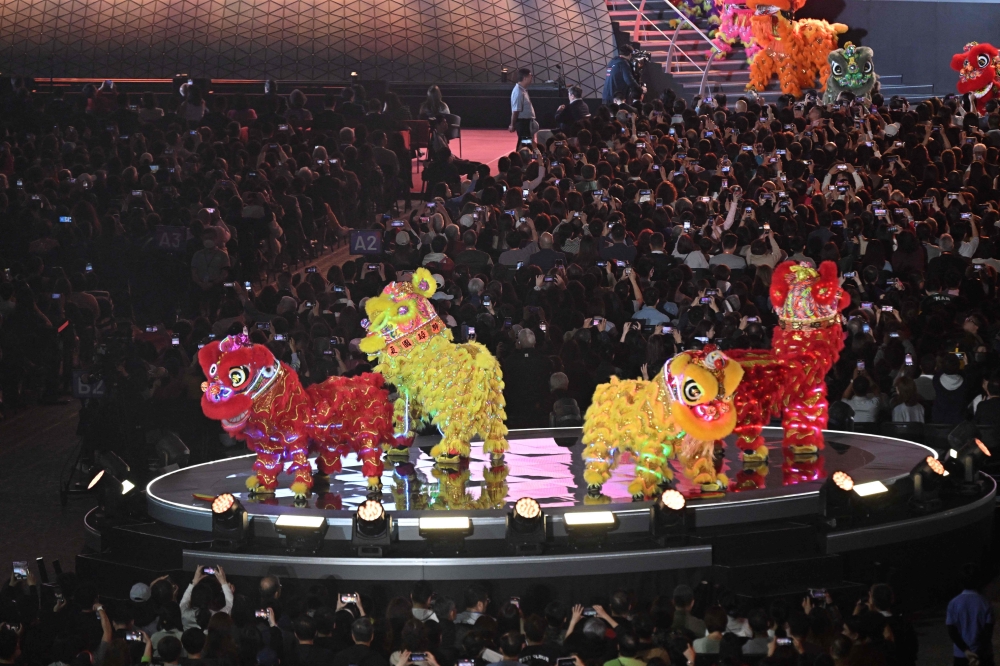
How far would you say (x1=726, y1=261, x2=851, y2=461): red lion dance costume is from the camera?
9.33 m

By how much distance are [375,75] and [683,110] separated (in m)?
11.0

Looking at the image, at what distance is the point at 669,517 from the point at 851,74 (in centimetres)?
1545

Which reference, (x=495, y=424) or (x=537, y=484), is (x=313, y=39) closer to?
(x=495, y=424)

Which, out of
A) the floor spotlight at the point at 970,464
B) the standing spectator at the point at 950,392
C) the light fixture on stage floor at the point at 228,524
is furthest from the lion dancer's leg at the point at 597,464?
the standing spectator at the point at 950,392

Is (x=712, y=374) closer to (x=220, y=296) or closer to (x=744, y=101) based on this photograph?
(x=220, y=296)

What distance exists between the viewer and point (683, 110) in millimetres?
18281

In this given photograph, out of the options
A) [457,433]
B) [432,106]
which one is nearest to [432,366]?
[457,433]

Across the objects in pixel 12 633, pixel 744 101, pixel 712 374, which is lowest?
pixel 12 633

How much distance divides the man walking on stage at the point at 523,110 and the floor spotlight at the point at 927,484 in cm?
1257

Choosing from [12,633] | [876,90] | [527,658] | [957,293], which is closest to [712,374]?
[527,658]

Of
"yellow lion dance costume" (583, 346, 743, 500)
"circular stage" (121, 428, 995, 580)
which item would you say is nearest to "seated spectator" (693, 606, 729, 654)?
"circular stage" (121, 428, 995, 580)

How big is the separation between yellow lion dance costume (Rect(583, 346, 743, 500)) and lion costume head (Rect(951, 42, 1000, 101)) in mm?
14844

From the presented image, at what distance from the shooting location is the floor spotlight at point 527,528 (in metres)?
8.06

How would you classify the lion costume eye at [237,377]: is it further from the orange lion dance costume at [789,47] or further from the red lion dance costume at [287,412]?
the orange lion dance costume at [789,47]
